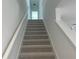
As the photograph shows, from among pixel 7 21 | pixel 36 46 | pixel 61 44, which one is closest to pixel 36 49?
pixel 36 46

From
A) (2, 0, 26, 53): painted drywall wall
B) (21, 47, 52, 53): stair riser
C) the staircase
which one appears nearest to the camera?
(2, 0, 26, 53): painted drywall wall

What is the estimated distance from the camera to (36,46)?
4387mm

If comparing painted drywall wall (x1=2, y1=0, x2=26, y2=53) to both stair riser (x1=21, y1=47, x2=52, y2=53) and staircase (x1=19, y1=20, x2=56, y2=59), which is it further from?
stair riser (x1=21, y1=47, x2=52, y2=53)

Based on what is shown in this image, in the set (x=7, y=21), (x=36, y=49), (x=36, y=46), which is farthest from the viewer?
(x=36, y=46)

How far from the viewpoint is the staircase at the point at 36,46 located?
3871 millimetres

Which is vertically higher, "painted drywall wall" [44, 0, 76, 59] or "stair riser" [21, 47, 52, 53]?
"painted drywall wall" [44, 0, 76, 59]

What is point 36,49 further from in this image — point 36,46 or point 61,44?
point 61,44

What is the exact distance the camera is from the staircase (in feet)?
12.7

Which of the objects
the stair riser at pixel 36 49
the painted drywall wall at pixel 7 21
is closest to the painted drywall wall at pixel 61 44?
the stair riser at pixel 36 49

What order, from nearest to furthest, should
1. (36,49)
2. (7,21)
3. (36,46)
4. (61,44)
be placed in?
(7,21)
(61,44)
(36,49)
(36,46)

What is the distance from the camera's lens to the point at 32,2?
14.8 meters

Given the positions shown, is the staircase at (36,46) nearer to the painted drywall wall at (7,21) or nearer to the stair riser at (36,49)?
the stair riser at (36,49)

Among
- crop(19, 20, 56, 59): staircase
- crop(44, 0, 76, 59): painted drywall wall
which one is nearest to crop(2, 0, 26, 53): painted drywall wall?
crop(44, 0, 76, 59): painted drywall wall

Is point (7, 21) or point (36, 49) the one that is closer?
point (7, 21)
